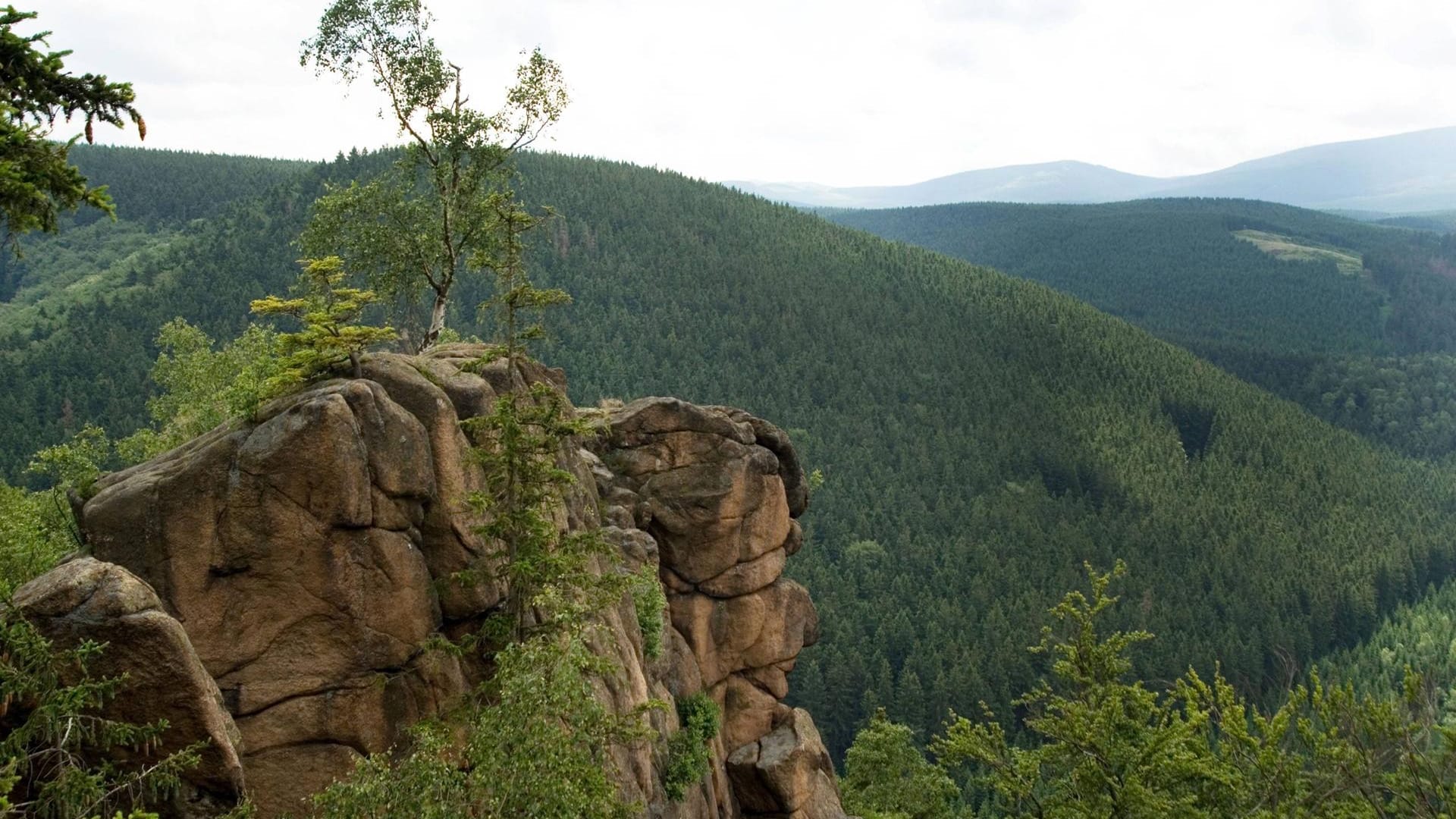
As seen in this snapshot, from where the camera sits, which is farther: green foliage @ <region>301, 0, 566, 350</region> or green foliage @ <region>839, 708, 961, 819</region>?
green foliage @ <region>839, 708, 961, 819</region>

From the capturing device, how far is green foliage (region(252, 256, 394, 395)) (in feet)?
64.2

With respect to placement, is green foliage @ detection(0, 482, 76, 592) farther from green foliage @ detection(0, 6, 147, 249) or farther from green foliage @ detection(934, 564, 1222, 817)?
green foliage @ detection(934, 564, 1222, 817)

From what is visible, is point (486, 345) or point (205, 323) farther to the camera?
point (205, 323)

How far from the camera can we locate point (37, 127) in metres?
13.4

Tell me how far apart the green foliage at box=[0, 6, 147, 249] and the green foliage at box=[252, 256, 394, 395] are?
218 inches

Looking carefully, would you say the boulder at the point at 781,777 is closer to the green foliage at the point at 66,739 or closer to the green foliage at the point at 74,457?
the green foliage at the point at 74,457

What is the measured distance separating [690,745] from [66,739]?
21.9 m

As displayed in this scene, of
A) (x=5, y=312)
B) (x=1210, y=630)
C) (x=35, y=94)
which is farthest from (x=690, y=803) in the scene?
(x=5, y=312)

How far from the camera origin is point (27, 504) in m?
34.5

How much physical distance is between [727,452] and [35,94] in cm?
2562

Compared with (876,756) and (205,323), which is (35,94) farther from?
(205,323)

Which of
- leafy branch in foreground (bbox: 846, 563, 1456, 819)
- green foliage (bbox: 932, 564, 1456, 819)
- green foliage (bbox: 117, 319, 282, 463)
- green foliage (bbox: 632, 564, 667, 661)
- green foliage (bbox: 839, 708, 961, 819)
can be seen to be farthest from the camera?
green foliage (bbox: 839, 708, 961, 819)

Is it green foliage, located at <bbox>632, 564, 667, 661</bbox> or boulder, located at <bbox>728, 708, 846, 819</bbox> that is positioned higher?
green foliage, located at <bbox>632, 564, 667, 661</bbox>

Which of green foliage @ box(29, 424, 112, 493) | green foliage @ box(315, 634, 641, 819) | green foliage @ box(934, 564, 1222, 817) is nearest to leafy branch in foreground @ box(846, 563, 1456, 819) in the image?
green foliage @ box(934, 564, 1222, 817)
